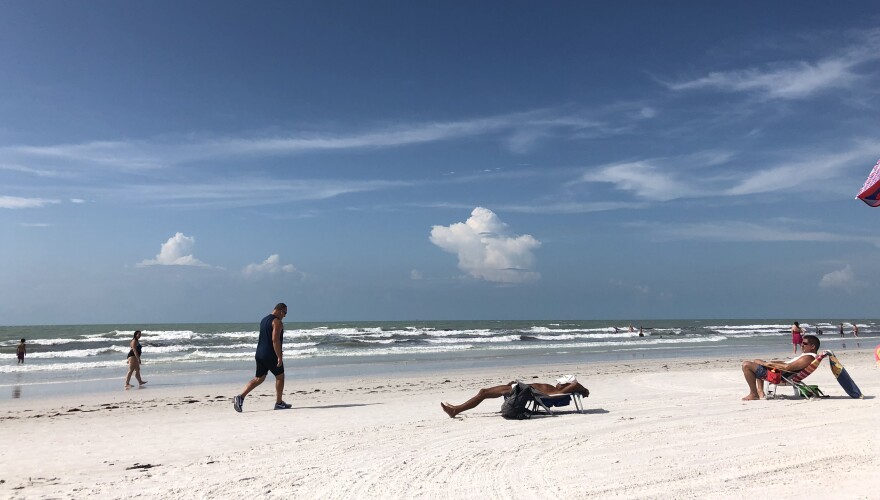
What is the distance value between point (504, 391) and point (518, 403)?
34 cm

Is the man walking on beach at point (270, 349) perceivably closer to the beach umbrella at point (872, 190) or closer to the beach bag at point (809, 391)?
the beach umbrella at point (872, 190)

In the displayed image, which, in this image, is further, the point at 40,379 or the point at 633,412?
the point at 40,379

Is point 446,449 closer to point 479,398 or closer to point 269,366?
point 479,398

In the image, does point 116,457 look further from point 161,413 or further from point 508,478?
point 508,478

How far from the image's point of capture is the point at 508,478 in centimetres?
523

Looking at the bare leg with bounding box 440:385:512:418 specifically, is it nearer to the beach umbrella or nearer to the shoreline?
the beach umbrella

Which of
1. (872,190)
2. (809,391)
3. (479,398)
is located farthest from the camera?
(809,391)

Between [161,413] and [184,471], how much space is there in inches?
197

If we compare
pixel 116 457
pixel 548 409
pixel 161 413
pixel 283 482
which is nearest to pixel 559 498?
pixel 283 482

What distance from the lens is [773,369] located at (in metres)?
9.84

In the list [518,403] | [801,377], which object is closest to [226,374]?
[518,403]

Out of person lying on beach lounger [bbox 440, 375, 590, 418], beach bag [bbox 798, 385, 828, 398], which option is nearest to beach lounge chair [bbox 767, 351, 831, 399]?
beach bag [bbox 798, 385, 828, 398]

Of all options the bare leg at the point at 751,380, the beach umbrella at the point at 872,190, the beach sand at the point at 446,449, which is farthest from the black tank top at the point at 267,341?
the beach umbrella at the point at 872,190

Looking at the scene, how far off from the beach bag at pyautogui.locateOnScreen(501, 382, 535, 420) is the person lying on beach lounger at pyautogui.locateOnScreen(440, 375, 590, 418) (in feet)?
0.47
